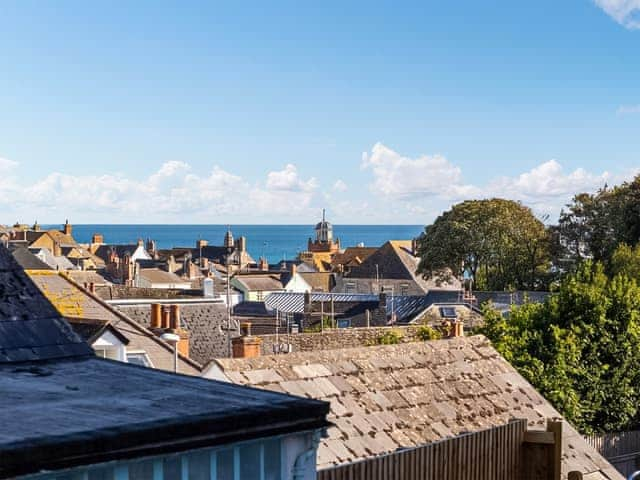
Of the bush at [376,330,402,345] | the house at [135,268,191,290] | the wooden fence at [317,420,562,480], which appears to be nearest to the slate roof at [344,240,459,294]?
the house at [135,268,191,290]

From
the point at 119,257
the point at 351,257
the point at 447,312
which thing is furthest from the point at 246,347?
the point at 119,257

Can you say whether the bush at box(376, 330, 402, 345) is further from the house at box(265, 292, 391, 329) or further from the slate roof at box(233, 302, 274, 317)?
the slate roof at box(233, 302, 274, 317)

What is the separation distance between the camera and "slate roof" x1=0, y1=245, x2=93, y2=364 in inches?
227

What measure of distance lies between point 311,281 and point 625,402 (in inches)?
3051

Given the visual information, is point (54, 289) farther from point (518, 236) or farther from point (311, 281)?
point (311, 281)

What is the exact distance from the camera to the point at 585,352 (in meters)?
31.6

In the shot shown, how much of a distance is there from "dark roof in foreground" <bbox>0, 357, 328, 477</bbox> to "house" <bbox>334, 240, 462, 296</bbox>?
8495cm

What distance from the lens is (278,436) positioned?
194 inches

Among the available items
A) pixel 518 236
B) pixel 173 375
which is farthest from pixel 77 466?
pixel 518 236

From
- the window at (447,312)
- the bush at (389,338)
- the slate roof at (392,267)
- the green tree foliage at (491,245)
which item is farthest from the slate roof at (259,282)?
the bush at (389,338)

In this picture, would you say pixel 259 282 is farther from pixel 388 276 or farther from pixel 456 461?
pixel 456 461

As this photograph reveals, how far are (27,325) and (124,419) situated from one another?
1724mm

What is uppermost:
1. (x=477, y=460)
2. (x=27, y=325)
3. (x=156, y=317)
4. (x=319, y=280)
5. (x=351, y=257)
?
(x=27, y=325)

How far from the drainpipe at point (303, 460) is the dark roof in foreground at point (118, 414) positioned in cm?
8
